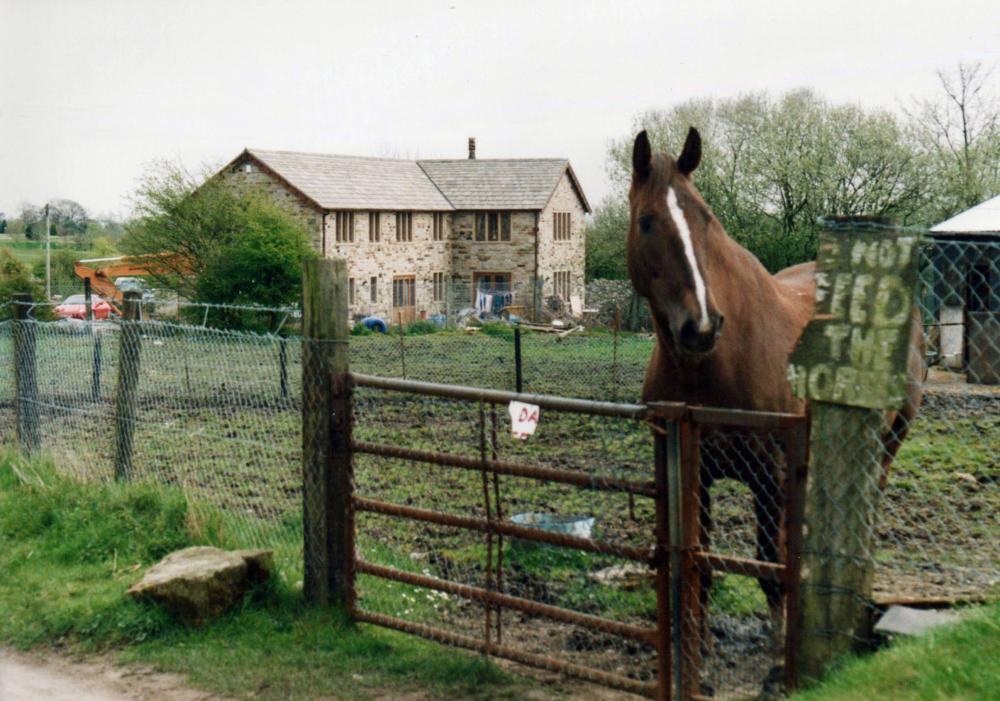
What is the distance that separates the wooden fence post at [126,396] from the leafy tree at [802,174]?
38060 mm

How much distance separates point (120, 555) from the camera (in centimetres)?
796

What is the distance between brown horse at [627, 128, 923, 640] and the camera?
539cm

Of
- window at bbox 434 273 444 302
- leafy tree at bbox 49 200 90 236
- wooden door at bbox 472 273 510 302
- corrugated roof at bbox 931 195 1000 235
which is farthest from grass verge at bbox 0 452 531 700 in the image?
leafy tree at bbox 49 200 90 236

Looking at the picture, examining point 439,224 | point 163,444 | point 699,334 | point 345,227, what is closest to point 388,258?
point 345,227

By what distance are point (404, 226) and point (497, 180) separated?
635 cm

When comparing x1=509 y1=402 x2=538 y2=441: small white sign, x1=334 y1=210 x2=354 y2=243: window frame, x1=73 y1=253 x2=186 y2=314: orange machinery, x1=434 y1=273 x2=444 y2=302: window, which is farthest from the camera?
x1=434 y1=273 x2=444 y2=302: window

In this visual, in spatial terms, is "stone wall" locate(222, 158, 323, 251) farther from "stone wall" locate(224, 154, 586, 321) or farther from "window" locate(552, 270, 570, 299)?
"window" locate(552, 270, 570, 299)

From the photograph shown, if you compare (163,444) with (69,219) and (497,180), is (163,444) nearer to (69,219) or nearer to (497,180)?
(497,180)

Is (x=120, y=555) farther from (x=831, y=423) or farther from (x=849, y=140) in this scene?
(x=849, y=140)

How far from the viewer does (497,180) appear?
55719mm

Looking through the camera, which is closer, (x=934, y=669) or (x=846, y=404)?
(x=934, y=669)

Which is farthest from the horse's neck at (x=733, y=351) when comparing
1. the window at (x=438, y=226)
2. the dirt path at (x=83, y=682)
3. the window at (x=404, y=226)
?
the window at (x=438, y=226)

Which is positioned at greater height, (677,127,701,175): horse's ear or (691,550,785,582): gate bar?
(677,127,701,175): horse's ear

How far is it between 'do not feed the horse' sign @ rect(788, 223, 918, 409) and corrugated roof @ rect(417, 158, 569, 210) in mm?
48679
